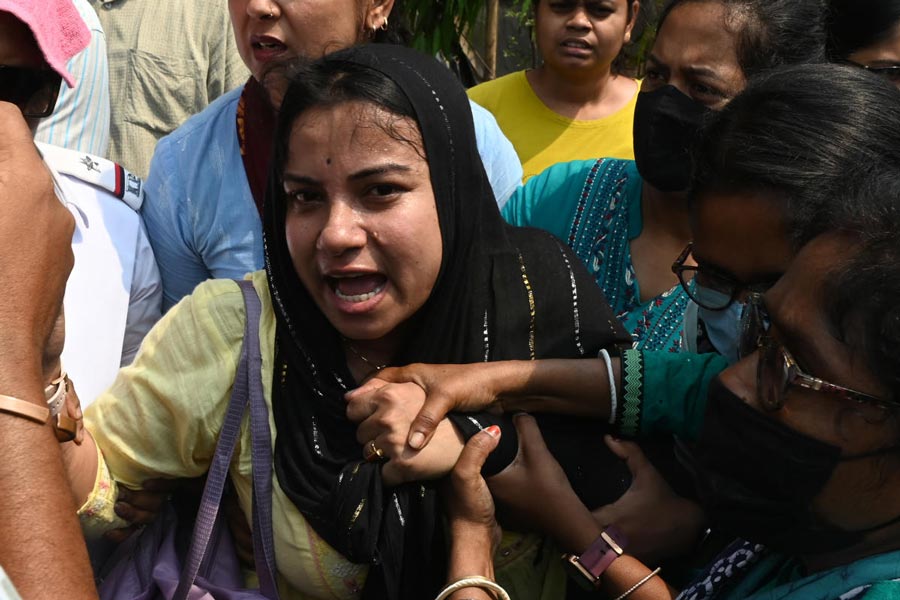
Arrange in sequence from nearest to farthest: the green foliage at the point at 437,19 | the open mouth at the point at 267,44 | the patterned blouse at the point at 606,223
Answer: the patterned blouse at the point at 606,223, the open mouth at the point at 267,44, the green foliage at the point at 437,19

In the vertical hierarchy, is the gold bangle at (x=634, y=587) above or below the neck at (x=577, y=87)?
below

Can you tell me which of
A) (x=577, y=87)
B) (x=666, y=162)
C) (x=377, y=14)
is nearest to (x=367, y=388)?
(x=666, y=162)

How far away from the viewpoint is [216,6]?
4.59 meters

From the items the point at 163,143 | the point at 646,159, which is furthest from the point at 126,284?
the point at 646,159

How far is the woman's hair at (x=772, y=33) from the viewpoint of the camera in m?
2.84

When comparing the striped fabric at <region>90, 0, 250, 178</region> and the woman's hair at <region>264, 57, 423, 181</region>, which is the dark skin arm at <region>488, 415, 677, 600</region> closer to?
the woman's hair at <region>264, 57, 423, 181</region>

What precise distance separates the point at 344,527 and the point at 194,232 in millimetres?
1124

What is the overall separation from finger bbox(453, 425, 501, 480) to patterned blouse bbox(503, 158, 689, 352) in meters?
0.71

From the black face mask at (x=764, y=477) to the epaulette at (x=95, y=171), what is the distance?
164 centimetres

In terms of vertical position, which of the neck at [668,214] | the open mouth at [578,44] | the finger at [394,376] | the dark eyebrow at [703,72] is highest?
the dark eyebrow at [703,72]

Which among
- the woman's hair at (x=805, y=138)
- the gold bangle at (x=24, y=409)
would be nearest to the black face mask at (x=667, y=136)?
the woman's hair at (x=805, y=138)

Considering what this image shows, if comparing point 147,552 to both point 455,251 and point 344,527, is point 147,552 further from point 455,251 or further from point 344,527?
point 455,251

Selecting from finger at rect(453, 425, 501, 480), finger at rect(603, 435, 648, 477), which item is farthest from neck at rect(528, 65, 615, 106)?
finger at rect(453, 425, 501, 480)

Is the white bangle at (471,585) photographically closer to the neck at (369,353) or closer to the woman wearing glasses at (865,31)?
the neck at (369,353)
